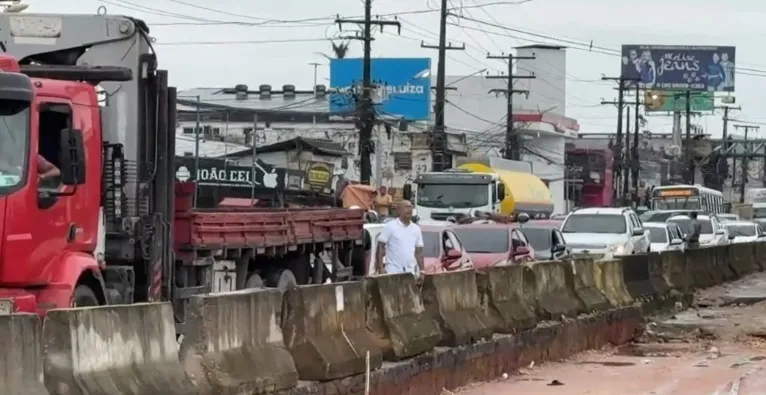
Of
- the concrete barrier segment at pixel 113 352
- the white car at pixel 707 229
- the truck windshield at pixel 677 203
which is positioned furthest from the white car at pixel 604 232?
the truck windshield at pixel 677 203

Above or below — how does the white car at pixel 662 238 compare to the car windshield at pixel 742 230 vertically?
above

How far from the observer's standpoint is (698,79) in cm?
11012

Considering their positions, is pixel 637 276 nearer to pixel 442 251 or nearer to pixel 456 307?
Result: pixel 442 251

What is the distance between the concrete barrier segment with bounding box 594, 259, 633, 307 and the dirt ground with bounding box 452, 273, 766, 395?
0.69 metres

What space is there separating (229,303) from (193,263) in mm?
5165

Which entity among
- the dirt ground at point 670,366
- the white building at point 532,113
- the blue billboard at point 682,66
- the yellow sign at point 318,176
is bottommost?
the dirt ground at point 670,366

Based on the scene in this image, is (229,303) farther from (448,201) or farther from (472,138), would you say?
(472,138)

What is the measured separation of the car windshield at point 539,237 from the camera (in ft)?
93.5

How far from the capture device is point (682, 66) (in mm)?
109688

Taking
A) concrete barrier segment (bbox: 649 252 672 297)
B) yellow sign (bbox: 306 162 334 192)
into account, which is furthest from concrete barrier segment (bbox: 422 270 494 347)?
yellow sign (bbox: 306 162 334 192)

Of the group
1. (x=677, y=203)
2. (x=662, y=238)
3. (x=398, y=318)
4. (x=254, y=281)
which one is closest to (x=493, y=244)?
(x=254, y=281)

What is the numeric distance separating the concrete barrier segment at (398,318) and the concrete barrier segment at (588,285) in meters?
6.59

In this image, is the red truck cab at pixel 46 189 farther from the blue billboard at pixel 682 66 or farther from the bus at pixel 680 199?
the blue billboard at pixel 682 66

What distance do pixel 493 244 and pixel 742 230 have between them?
33.8 meters
